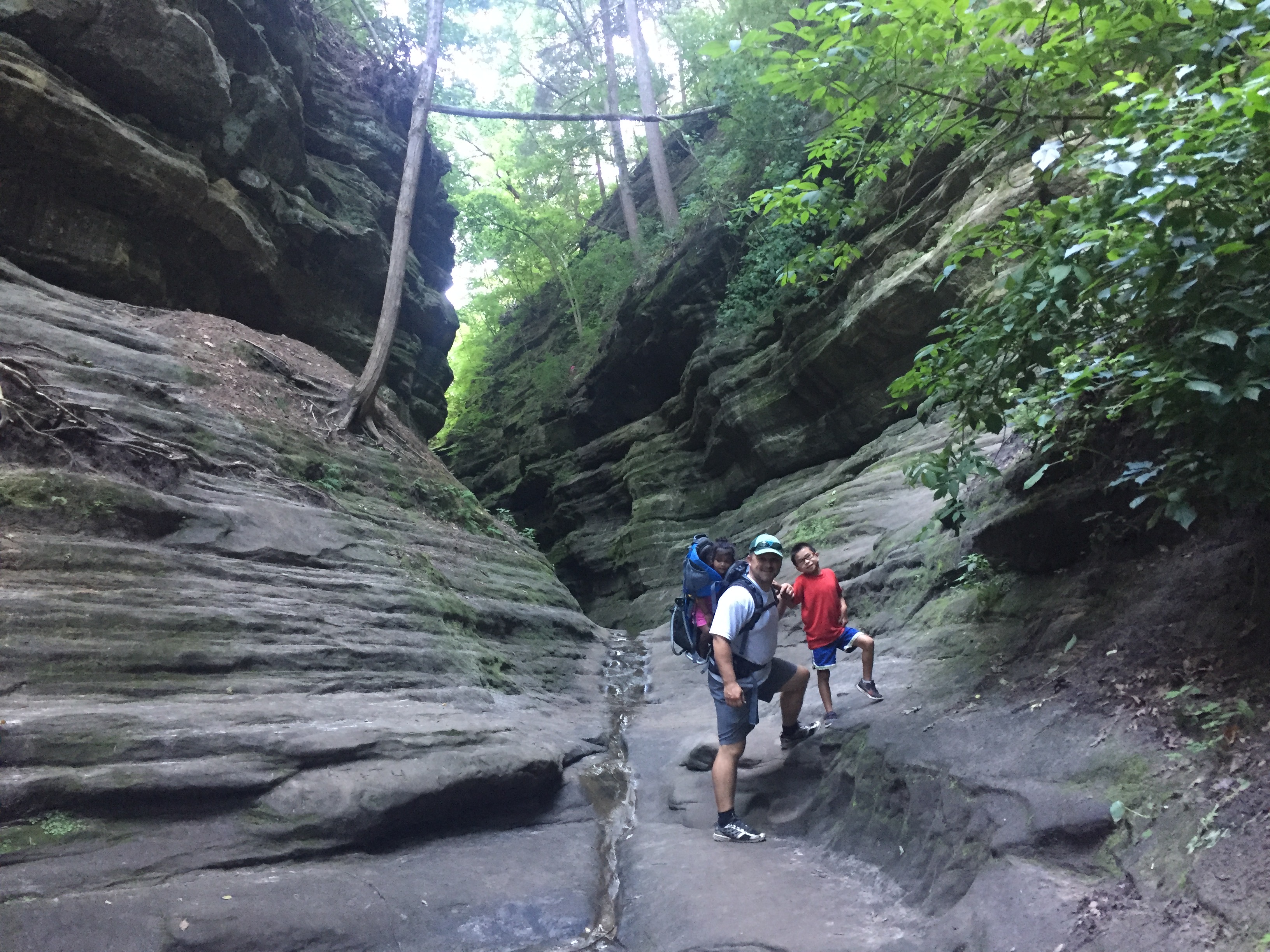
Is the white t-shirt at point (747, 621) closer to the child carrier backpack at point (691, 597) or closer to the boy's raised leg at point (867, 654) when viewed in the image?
the boy's raised leg at point (867, 654)

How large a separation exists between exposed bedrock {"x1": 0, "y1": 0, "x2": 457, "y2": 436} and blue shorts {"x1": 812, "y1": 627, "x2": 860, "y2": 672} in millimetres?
11904

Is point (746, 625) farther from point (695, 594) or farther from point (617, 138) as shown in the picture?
point (617, 138)

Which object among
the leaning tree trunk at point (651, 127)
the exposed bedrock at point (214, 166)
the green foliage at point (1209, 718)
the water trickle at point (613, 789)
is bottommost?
the water trickle at point (613, 789)

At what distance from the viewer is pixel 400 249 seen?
14.4 meters

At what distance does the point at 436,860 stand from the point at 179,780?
5.41 ft

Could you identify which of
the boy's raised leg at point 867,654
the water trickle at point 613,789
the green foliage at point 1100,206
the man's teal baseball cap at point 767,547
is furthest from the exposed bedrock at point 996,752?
the man's teal baseball cap at point 767,547

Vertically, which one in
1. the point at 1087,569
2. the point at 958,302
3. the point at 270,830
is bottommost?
the point at 270,830

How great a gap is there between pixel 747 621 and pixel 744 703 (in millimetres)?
578

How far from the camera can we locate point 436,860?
15.9 feet

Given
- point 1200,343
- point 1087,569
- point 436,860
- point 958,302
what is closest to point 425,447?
point 958,302

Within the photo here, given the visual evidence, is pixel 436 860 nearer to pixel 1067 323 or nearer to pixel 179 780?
pixel 179 780

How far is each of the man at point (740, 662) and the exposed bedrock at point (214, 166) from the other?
11365 mm

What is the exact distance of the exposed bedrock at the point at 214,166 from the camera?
10.6 meters

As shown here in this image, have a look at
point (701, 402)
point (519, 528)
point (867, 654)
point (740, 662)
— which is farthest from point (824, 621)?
point (519, 528)
